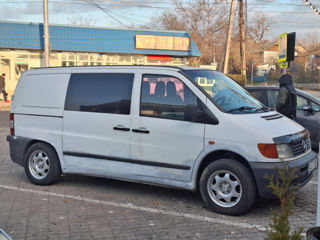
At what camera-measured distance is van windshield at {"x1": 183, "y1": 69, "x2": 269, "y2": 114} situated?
17.0ft

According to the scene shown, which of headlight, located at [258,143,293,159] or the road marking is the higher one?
headlight, located at [258,143,293,159]

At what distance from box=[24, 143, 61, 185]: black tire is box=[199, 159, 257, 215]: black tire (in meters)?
2.48

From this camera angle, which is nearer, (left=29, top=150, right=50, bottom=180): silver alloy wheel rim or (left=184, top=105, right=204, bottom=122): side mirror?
(left=184, top=105, right=204, bottom=122): side mirror

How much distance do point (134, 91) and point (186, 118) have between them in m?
0.92

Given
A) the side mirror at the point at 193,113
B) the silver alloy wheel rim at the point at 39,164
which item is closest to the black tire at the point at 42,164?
the silver alloy wheel rim at the point at 39,164

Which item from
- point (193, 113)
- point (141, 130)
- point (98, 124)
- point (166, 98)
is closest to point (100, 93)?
point (98, 124)

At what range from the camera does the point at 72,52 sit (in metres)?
29.3

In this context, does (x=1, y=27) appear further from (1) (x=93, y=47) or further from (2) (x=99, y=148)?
(2) (x=99, y=148)

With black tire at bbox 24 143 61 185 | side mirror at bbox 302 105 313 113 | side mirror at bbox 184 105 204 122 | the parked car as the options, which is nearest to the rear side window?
black tire at bbox 24 143 61 185

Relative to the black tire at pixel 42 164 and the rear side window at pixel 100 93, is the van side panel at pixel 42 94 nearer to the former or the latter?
the rear side window at pixel 100 93

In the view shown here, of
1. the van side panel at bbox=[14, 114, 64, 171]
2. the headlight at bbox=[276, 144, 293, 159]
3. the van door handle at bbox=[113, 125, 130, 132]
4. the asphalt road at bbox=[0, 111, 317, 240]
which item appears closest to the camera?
the asphalt road at bbox=[0, 111, 317, 240]

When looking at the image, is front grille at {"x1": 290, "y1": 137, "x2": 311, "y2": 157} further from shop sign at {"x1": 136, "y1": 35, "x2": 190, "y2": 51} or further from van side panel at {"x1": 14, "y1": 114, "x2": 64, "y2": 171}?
shop sign at {"x1": 136, "y1": 35, "x2": 190, "y2": 51}

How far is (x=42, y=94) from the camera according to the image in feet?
20.8

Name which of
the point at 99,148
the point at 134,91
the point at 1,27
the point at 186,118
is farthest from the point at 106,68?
the point at 1,27
